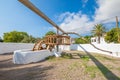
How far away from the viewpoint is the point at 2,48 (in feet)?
72.6

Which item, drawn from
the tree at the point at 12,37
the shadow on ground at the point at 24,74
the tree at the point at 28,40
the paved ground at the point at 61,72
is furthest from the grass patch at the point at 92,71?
the tree at the point at 12,37

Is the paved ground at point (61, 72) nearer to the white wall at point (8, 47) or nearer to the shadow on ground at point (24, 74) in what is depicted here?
the shadow on ground at point (24, 74)

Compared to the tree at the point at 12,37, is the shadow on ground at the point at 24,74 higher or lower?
lower

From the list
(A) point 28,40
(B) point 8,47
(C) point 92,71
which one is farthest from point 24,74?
(A) point 28,40

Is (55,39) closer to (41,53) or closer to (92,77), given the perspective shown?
(41,53)

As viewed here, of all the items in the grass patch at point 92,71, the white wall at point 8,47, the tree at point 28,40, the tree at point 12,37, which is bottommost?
the grass patch at point 92,71

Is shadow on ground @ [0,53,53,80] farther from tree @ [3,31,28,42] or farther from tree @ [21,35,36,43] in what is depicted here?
tree @ [3,31,28,42]

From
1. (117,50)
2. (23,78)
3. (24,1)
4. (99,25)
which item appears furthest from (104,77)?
(99,25)

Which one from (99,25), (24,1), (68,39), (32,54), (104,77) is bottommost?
(104,77)

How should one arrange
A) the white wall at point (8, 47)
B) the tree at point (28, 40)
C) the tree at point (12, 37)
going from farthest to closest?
the tree at point (12, 37) < the tree at point (28, 40) < the white wall at point (8, 47)

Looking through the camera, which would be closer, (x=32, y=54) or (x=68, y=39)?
(x=32, y=54)

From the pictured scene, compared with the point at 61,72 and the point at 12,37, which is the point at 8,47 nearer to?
the point at 61,72

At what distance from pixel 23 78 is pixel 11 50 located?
1888 cm

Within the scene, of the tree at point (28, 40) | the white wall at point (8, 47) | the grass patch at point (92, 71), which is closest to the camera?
the grass patch at point (92, 71)
